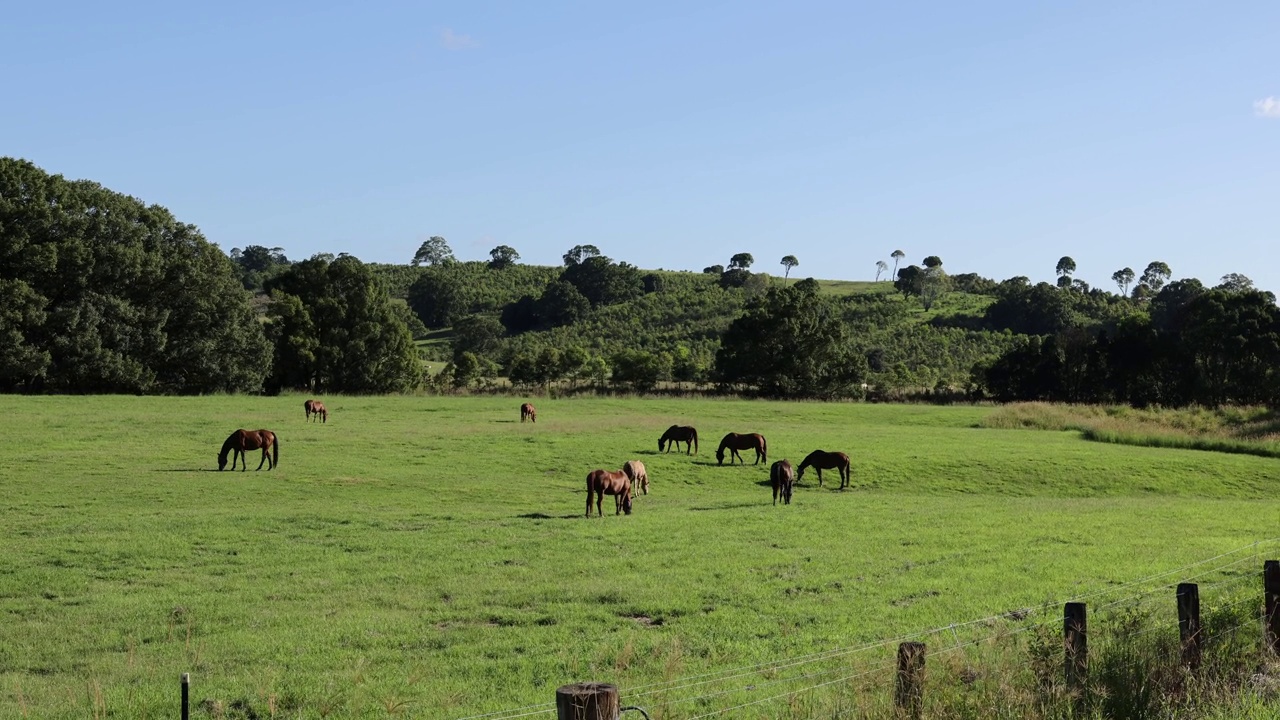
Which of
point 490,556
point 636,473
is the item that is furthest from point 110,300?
point 490,556

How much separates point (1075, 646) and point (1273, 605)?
2.36 meters

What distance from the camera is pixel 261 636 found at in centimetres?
1291

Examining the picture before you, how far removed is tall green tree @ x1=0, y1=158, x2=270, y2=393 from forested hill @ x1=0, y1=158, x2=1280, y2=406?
0.39 feet

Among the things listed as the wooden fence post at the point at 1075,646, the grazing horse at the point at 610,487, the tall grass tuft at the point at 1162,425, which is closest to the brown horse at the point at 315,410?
the grazing horse at the point at 610,487

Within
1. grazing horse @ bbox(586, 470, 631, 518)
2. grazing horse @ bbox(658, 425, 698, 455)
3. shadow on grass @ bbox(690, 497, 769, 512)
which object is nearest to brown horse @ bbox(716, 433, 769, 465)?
grazing horse @ bbox(658, 425, 698, 455)

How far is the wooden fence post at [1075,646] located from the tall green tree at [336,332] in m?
71.3

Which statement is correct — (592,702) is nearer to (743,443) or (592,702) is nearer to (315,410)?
(743,443)

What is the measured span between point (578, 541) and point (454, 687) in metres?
10.1

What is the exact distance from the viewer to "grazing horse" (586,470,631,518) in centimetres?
2473

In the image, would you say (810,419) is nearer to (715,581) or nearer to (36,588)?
(715,581)

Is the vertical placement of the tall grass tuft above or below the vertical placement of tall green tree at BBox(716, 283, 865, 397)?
below

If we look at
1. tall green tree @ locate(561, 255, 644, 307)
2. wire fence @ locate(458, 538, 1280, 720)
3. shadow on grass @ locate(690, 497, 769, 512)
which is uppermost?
tall green tree @ locate(561, 255, 644, 307)

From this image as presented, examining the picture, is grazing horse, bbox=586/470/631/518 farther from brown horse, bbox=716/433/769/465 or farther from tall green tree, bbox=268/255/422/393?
tall green tree, bbox=268/255/422/393

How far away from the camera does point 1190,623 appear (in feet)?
29.3
